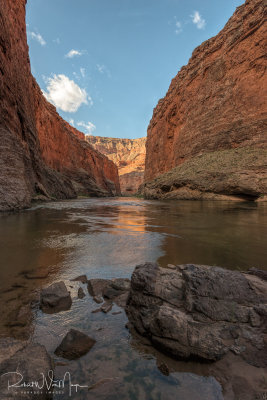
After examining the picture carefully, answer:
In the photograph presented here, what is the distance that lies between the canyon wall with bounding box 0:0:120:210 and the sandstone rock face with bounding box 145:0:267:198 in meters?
12.2

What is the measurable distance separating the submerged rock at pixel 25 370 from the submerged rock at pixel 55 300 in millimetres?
462

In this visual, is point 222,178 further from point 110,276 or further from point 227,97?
point 110,276

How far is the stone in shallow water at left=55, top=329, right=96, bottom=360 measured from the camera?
1082mm

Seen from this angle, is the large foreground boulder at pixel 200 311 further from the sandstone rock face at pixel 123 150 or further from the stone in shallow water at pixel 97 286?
the sandstone rock face at pixel 123 150

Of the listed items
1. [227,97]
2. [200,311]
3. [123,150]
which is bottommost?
[200,311]

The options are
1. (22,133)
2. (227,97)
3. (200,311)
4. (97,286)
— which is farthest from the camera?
(227,97)

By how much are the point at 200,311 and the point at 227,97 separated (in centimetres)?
2248

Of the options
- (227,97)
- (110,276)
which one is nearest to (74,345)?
(110,276)

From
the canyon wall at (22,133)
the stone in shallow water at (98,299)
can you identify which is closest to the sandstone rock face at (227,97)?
the canyon wall at (22,133)

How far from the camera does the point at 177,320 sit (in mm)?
1254

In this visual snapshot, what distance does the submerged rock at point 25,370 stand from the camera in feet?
2.57

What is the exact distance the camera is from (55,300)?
1563 millimetres

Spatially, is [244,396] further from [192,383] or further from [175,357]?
[175,357]
